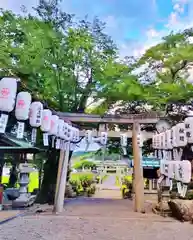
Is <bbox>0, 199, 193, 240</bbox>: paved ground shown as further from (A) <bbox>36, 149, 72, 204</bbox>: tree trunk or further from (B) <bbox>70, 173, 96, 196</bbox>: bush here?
(B) <bbox>70, 173, 96, 196</bbox>: bush

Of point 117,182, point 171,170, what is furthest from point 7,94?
point 117,182

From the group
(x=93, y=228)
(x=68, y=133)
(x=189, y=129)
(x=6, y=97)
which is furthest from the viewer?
(x=68, y=133)

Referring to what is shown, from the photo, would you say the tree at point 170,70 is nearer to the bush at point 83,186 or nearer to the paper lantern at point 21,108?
the paper lantern at point 21,108

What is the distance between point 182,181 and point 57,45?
607cm

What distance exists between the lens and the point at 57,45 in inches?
349

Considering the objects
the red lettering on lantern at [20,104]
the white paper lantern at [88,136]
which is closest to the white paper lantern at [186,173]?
the red lettering on lantern at [20,104]

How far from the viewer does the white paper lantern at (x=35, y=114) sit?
16.7 ft

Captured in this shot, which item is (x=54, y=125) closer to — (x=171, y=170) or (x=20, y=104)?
(x=20, y=104)

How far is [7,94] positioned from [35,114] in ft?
3.14

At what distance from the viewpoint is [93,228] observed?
5.85m

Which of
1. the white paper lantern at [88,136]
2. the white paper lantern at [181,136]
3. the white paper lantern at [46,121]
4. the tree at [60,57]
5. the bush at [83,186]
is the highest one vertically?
the tree at [60,57]

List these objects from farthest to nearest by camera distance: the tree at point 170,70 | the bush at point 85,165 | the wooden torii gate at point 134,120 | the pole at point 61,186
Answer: the bush at point 85,165, the tree at point 170,70, the wooden torii gate at point 134,120, the pole at point 61,186

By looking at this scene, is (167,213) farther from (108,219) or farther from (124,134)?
(124,134)

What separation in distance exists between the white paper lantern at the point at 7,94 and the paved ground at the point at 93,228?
2.36 meters
